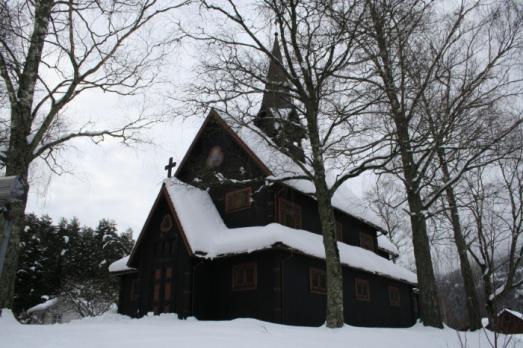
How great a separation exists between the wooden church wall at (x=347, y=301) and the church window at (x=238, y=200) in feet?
10.8

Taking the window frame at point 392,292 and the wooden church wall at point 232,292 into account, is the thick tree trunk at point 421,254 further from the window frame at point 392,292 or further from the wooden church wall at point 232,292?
the window frame at point 392,292

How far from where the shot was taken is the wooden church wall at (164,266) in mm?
15719

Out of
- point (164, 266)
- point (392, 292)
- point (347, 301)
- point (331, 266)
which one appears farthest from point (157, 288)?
point (392, 292)

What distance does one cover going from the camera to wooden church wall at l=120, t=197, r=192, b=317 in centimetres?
1572

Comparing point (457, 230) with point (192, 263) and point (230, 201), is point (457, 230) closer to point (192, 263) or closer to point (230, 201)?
point (230, 201)

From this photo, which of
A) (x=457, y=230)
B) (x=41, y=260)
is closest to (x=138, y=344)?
(x=457, y=230)

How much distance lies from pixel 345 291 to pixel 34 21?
15444 millimetres

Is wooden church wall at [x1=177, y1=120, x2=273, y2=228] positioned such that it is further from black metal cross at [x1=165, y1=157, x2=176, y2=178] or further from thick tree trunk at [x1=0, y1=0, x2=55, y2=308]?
thick tree trunk at [x1=0, y1=0, x2=55, y2=308]

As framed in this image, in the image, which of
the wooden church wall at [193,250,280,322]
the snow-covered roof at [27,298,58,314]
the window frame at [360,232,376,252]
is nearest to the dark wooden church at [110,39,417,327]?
the wooden church wall at [193,250,280,322]

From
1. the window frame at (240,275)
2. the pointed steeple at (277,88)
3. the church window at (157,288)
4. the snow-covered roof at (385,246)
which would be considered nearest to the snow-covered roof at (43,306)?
the church window at (157,288)

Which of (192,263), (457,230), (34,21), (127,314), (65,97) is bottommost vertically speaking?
(127,314)

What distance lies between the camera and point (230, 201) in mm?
18141

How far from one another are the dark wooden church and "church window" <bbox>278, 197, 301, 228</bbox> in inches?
1.8

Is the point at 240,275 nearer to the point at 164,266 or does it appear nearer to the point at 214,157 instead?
the point at 164,266
